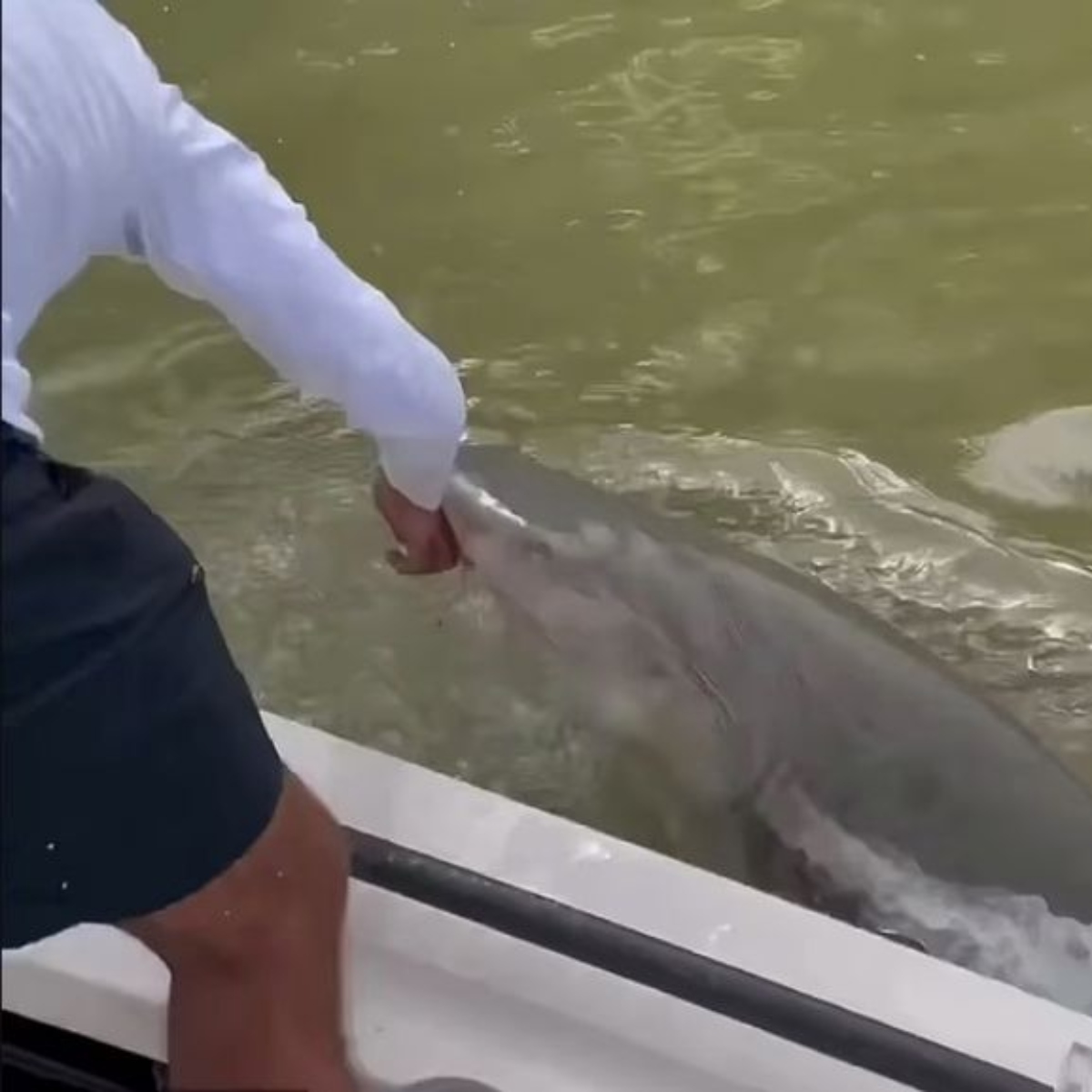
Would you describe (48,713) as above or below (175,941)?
above

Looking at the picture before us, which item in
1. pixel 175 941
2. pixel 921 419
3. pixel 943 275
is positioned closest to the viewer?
pixel 175 941

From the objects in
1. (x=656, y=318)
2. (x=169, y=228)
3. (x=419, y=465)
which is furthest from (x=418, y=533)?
(x=656, y=318)

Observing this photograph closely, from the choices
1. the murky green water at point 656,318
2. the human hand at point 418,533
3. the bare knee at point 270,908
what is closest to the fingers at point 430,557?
the human hand at point 418,533

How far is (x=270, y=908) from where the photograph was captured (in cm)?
91

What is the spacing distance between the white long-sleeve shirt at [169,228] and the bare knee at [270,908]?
0.57 feet

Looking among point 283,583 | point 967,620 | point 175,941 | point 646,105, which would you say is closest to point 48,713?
point 175,941

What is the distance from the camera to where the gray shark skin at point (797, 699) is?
1184mm

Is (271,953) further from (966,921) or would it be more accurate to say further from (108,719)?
(966,921)

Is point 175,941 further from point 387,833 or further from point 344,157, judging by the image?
point 344,157

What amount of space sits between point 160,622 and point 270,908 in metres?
0.15

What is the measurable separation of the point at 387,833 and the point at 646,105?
1185 millimetres

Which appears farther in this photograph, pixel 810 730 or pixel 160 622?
pixel 810 730

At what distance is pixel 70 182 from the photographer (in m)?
0.73

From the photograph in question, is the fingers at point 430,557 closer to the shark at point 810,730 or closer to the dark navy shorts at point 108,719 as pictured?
the shark at point 810,730
